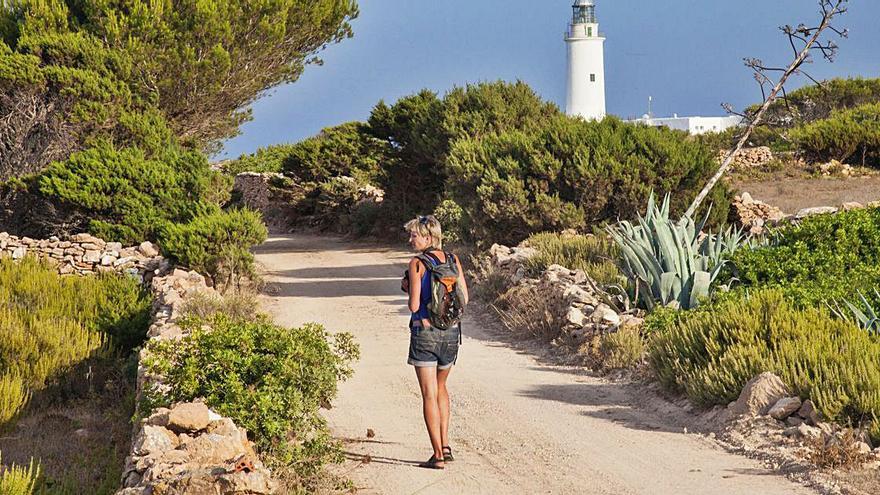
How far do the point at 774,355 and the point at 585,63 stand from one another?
41.7 m

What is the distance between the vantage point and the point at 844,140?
31062 mm

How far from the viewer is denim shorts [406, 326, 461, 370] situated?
676 centimetres

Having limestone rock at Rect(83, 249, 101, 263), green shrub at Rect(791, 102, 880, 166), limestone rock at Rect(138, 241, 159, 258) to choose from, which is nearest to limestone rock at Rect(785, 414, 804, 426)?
limestone rock at Rect(138, 241, 159, 258)

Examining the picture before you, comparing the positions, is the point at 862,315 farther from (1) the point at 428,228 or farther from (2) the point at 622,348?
(1) the point at 428,228

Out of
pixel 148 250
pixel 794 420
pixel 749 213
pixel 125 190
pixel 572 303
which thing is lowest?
pixel 794 420

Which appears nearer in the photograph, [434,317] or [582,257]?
[434,317]

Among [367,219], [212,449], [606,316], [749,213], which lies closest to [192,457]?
[212,449]

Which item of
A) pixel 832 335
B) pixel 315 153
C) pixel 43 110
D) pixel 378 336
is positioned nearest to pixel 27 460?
pixel 378 336

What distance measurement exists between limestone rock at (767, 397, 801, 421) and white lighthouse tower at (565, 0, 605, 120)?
41.6 metres

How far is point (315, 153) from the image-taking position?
3028 centimetres

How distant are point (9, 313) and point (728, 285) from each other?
30.1ft

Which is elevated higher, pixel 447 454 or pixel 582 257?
pixel 582 257

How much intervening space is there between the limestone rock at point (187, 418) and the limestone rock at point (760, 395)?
162 inches

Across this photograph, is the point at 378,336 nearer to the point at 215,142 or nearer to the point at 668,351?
the point at 668,351
